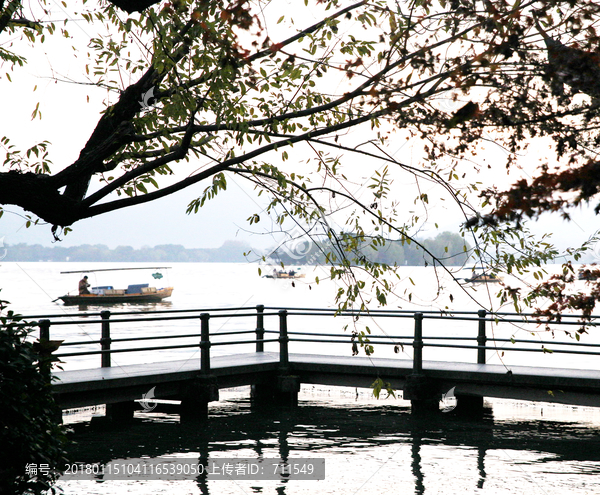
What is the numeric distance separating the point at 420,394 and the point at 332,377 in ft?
5.58

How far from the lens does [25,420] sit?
525 centimetres

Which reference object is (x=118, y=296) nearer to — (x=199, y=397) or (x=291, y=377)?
(x=291, y=377)

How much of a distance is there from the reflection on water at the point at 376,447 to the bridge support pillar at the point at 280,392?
0.78 ft

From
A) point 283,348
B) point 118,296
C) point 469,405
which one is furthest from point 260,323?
point 118,296

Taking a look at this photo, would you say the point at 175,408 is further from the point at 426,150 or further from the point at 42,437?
the point at 426,150

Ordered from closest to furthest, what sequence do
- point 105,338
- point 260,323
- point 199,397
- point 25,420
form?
point 25,420 < point 105,338 < point 199,397 < point 260,323

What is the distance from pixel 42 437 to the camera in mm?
5375

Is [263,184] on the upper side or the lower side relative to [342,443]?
upper

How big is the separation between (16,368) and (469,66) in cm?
385

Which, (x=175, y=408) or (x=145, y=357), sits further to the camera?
(x=145, y=357)

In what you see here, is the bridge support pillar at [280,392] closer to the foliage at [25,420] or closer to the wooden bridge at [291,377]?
the wooden bridge at [291,377]

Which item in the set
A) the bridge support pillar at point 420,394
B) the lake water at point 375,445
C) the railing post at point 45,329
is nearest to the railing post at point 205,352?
the lake water at point 375,445

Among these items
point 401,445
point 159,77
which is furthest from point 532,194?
point 401,445

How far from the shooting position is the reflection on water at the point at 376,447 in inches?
309
